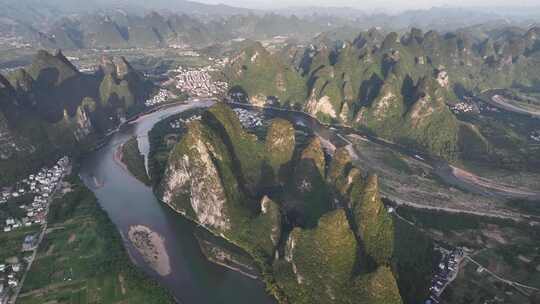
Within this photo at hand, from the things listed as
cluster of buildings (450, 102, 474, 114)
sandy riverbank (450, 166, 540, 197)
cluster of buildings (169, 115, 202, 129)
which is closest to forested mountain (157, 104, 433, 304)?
cluster of buildings (169, 115, 202, 129)

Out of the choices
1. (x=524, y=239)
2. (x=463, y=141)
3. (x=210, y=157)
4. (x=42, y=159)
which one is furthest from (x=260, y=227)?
(x=463, y=141)

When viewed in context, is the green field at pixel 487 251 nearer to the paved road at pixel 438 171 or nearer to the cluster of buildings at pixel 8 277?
the paved road at pixel 438 171

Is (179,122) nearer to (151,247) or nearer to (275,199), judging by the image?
(275,199)

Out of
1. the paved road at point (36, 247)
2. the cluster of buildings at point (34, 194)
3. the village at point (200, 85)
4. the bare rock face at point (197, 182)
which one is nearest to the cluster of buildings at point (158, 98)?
the village at point (200, 85)

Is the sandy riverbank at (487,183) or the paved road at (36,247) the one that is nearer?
the paved road at (36,247)

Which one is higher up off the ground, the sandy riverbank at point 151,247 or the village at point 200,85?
the village at point 200,85

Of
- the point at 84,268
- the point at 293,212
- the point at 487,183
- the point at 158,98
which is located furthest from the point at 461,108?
the point at 84,268

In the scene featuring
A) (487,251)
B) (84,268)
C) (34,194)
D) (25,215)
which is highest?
(34,194)

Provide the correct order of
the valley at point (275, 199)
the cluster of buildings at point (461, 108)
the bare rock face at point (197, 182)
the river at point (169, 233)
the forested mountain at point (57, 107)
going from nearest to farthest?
1. the valley at point (275, 199)
2. the river at point (169, 233)
3. the bare rock face at point (197, 182)
4. the forested mountain at point (57, 107)
5. the cluster of buildings at point (461, 108)
